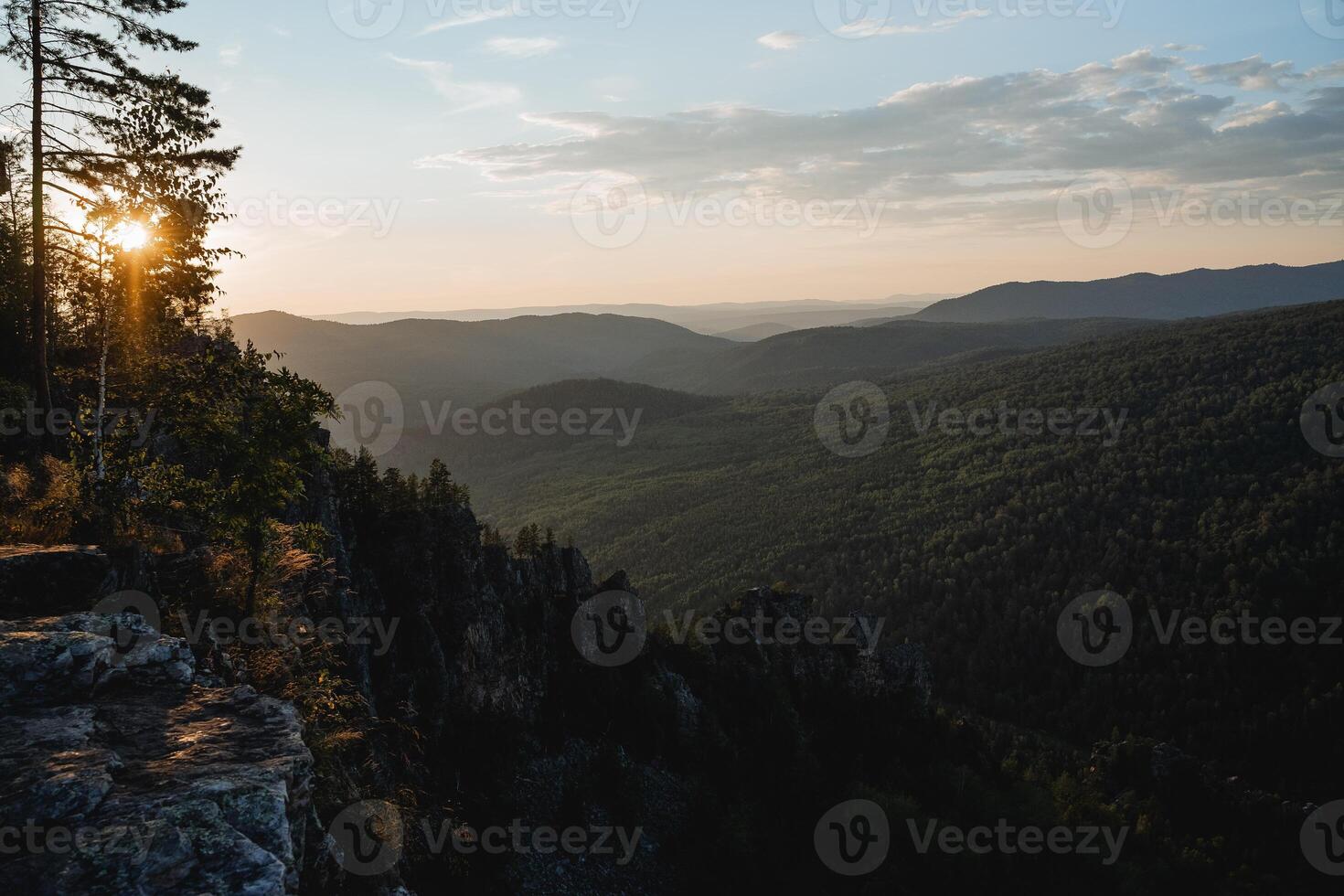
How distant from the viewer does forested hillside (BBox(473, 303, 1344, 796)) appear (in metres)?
110

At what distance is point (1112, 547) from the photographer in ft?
433

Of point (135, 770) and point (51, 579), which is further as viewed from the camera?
point (51, 579)

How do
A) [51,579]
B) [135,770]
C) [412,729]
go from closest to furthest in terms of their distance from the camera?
1. [135,770]
2. [51,579]
3. [412,729]

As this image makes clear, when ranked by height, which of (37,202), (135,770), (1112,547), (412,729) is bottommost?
(1112,547)

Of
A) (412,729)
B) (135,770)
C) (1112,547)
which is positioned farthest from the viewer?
(1112,547)

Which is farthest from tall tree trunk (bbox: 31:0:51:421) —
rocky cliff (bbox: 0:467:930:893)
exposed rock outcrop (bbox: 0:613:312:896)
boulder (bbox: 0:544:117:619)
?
exposed rock outcrop (bbox: 0:613:312:896)

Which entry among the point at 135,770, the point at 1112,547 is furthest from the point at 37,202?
the point at 1112,547

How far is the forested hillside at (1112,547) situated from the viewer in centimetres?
10969

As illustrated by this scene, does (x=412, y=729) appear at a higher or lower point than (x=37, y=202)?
lower

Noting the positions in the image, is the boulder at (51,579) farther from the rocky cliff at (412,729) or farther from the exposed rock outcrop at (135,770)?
the exposed rock outcrop at (135,770)

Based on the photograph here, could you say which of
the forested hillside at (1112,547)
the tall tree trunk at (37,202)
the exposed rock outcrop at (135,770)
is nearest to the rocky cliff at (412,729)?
the exposed rock outcrop at (135,770)

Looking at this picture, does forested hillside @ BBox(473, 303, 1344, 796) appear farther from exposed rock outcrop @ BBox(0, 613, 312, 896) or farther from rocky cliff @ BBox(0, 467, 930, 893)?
exposed rock outcrop @ BBox(0, 613, 312, 896)

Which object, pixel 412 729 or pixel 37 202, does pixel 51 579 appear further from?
pixel 37 202

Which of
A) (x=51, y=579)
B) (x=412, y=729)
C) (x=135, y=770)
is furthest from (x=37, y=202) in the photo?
(x=135, y=770)
